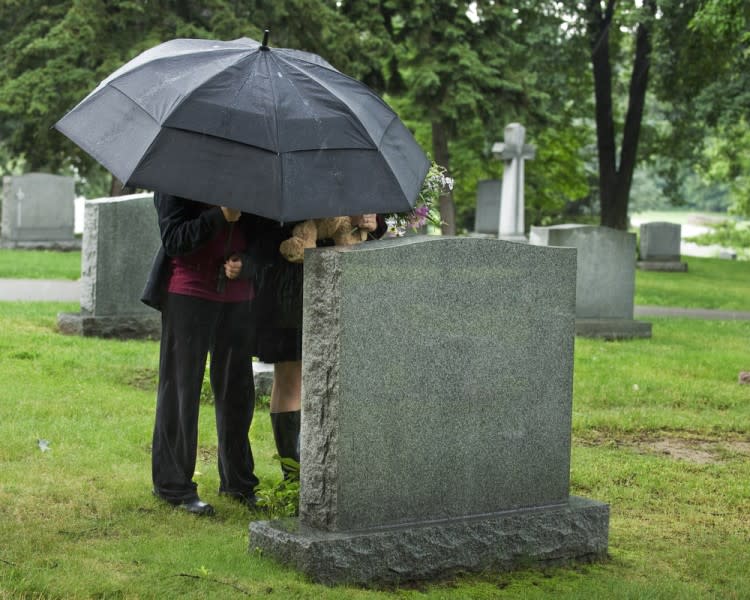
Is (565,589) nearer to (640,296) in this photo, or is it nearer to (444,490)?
(444,490)

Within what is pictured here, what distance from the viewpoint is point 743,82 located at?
83.3ft

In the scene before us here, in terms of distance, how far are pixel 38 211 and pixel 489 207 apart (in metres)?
10.2

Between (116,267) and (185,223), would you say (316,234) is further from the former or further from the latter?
(116,267)

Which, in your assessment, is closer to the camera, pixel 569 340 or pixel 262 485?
pixel 569 340

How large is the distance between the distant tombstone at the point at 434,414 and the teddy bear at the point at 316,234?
496 mm

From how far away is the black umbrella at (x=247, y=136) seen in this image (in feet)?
15.4

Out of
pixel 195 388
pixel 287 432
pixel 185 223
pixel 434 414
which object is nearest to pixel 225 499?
pixel 287 432

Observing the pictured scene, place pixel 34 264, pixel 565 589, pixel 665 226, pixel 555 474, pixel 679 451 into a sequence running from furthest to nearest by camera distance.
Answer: pixel 665 226
pixel 34 264
pixel 679 451
pixel 555 474
pixel 565 589

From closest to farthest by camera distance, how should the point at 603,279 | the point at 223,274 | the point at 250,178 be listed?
the point at 250,178 → the point at 223,274 → the point at 603,279

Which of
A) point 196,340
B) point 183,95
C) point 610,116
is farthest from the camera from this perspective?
point 610,116

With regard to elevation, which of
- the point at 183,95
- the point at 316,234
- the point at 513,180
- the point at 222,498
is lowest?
the point at 222,498

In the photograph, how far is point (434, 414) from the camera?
4.80m

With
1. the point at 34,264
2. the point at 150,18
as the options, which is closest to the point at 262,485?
the point at 34,264

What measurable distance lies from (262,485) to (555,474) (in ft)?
4.61
